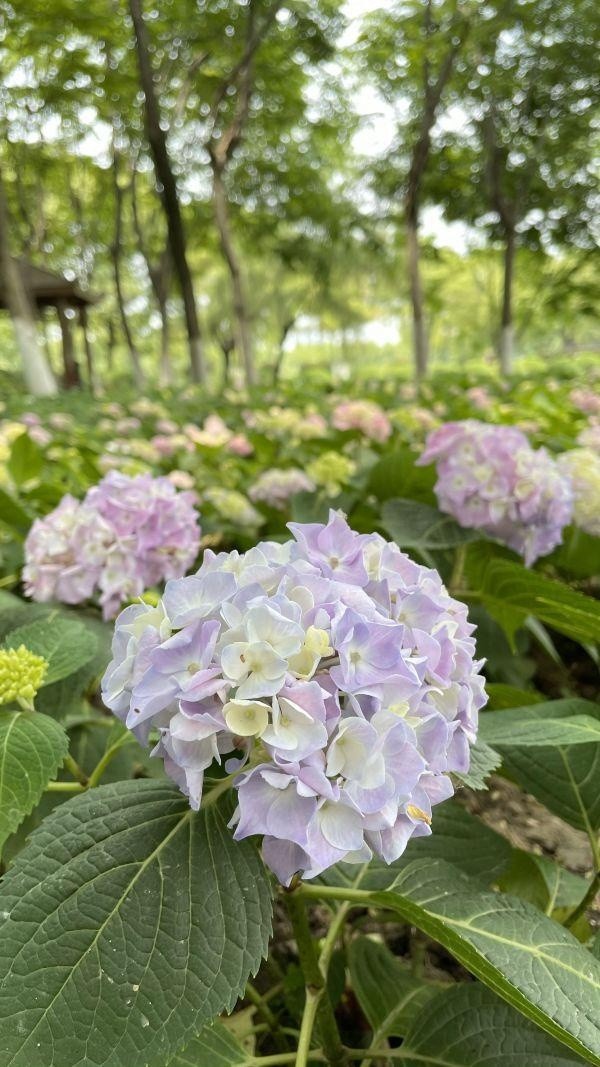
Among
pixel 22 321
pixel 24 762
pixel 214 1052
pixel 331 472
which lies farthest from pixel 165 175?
pixel 214 1052

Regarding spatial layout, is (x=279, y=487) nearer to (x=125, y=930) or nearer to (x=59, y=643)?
(x=59, y=643)

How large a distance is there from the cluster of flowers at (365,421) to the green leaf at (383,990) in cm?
252

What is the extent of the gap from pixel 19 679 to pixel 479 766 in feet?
2.02

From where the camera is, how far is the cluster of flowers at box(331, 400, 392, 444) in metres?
3.43

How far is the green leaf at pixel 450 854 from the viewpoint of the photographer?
1.06 meters

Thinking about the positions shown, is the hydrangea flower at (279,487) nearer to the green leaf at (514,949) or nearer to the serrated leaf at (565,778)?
the serrated leaf at (565,778)

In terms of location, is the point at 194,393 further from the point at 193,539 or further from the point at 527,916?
the point at 527,916

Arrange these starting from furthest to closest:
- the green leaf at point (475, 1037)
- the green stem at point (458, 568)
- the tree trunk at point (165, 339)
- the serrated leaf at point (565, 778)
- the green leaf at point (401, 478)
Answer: the tree trunk at point (165, 339) < the green leaf at point (401, 478) < the green stem at point (458, 568) < the serrated leaf at point (565, 778) < the green leaf at point (475, 1037)

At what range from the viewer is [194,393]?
932 cm

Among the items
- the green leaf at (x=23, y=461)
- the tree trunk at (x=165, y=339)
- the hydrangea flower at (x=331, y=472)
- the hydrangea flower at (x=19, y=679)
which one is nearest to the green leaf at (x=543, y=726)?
the hydrangea flower at (x=19, y=679)

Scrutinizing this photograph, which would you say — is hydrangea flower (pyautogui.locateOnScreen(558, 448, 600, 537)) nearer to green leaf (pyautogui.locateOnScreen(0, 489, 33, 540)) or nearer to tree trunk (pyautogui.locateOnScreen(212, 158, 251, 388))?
green leaf (pyautogui.locateOnScreen(0, 489, 33, 540))

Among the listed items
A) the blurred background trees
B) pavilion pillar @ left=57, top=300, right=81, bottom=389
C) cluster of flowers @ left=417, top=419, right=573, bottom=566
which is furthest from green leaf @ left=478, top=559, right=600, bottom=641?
pavilion pillar @ left=57, top=300, right=81, bottom=389

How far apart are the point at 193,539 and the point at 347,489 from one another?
0.94m

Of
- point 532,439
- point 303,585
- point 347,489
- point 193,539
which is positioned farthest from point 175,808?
point 532,439
